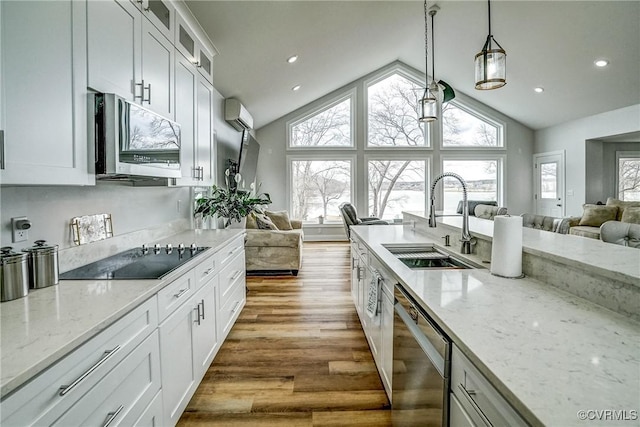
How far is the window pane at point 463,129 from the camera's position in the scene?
8.20 metres

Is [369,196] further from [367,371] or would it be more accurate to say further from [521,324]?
[521,324]

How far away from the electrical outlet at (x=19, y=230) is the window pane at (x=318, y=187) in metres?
6.63

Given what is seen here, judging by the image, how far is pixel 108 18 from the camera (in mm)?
1508

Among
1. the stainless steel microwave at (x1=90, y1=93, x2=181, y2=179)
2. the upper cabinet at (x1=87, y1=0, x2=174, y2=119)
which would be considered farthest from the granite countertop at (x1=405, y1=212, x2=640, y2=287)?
the upper cabinet at (x1=87, y1=0, x2=174, y2=119)

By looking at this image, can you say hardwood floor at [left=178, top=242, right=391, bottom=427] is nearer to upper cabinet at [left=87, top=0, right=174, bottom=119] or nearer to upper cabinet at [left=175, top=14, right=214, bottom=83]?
upper cabinet at [left=87, top=0, right=174, bottom=119]

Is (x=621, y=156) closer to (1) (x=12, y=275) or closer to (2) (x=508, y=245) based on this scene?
(2) (x=508, y=245)

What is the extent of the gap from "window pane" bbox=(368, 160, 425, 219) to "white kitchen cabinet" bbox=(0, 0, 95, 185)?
7.10 m

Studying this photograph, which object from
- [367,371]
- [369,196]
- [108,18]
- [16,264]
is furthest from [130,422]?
[369,196]

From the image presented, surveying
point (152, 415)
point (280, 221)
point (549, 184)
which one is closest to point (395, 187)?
point (280, 221)

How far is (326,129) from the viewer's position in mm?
8062

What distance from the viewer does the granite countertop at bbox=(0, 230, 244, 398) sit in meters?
0.81

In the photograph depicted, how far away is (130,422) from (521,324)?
1399 millimetres

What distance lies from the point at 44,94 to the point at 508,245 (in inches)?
75.9

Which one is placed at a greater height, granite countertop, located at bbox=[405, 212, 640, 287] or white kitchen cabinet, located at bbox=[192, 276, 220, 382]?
granite countertop, located at bbox=[405, 212, 640, 287]
